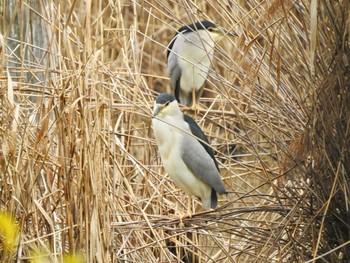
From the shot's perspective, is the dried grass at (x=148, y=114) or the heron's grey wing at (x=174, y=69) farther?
the heron's grey wing at (x=174, y=69)

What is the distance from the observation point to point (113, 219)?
3.64 metres

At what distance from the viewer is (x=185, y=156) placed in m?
4.21

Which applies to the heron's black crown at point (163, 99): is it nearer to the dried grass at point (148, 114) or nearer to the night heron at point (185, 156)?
the night heron at point (185, 156)

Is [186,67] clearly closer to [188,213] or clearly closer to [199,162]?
[199,162]

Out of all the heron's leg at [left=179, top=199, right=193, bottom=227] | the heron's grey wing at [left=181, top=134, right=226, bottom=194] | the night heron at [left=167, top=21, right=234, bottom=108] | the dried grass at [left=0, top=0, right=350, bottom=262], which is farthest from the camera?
the night heron at [left=167, top=21, right=234, bottom=108]

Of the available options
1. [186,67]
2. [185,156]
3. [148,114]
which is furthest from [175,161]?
[186,67]

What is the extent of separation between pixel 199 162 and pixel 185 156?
68mm

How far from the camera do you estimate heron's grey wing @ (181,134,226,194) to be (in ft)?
13.7

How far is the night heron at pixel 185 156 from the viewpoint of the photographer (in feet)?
13.7

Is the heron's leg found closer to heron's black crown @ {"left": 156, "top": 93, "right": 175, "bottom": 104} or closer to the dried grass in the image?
the dried grass

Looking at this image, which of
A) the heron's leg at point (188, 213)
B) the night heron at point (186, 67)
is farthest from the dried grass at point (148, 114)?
the night heron at point (186, 67)

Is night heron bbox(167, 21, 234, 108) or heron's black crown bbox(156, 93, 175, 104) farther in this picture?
night heron bbox(167, 21, 234, 108)

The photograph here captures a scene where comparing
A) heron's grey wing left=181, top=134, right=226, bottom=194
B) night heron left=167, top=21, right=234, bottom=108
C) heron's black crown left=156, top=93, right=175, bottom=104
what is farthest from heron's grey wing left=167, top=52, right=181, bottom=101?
heron's grey wing left=181, top=134, right=226, bottom=194

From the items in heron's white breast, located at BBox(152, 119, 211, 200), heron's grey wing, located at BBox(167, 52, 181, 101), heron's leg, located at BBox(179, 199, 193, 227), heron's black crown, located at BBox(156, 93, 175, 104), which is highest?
heron's black crown, located at BBox(156, 93, 175, 104)
